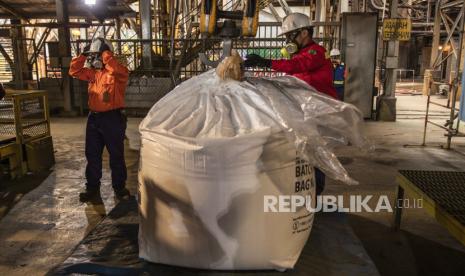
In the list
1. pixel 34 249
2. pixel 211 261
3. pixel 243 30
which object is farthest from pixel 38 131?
pixel 211 261

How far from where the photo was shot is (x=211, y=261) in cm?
194

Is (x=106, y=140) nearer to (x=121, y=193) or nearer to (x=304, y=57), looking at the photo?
(x=121, y=193)

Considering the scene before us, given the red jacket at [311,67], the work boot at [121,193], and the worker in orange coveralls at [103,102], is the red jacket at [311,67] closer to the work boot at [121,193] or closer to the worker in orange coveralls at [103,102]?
the worker in orange coveralls at [103,102]

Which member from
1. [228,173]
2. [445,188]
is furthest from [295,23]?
[228,173]

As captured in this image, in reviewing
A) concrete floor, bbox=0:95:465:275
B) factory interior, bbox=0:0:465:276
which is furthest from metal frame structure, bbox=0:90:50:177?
concrete floor, bbox=0:95:465:275

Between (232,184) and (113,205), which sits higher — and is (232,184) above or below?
above

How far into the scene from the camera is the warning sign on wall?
8.23m

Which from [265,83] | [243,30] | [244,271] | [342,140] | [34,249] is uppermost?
[243,30]

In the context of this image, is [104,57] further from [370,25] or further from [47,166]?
[370,25]

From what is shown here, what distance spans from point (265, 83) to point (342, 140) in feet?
1.66

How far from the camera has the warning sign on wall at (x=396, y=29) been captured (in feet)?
27.0

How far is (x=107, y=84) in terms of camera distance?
3887 mm

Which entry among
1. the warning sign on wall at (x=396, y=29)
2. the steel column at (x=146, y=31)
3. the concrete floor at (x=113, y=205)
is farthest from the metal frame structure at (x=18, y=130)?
the warning sign on wall at (x=396, y=29)

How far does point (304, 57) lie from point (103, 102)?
1.92m
